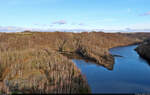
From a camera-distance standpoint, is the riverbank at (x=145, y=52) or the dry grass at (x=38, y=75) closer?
the dry grass at (x=38, y=75)

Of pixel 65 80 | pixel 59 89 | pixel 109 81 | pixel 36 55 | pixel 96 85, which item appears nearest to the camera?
pixel 59 89

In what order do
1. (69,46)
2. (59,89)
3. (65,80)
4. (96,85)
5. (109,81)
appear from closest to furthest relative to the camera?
(59,89) → (65,80) → (96,85) → (109,81) → (69,46)

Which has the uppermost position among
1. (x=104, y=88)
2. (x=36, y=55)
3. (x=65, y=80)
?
(x=36, y=55)

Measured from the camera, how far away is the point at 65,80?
1664 centimetres

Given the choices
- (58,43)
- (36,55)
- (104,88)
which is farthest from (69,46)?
(104,88)

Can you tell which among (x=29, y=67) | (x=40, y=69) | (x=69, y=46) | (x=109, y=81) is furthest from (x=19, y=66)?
(x=69, y=46)

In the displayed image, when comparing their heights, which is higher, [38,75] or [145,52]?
[145,52]

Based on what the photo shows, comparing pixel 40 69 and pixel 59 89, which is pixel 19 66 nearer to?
pixel 40 69

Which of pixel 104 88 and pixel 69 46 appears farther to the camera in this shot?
pixel 69 46

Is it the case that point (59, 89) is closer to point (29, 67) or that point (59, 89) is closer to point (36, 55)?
point (29, 67)

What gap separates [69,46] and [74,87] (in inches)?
1624

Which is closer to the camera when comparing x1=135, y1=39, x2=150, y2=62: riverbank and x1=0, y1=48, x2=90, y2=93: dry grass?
x1=0, y1=48, x2=90, y2=93: dry grass

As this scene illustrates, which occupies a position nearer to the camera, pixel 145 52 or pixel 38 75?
pixel 38 75

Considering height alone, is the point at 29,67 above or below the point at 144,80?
above
